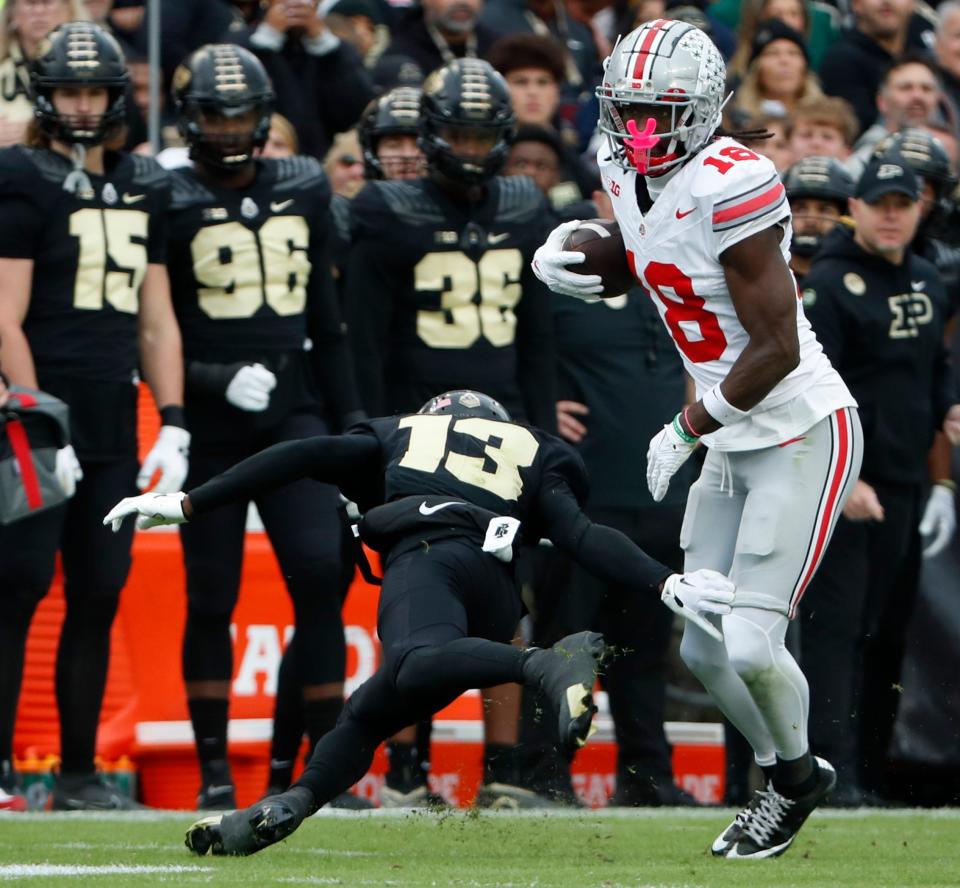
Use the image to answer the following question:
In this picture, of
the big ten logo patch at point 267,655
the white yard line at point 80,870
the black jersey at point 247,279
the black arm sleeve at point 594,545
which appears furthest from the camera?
the big ten logo patch at point 267,655

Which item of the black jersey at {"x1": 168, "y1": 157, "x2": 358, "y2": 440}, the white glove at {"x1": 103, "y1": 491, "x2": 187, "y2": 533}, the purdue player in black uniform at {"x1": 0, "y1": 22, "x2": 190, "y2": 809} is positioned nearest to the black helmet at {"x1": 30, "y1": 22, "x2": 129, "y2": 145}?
the purdue player in black uniform at {"x1": 0, "y1": 22, "x2": 190, "y2": 809}

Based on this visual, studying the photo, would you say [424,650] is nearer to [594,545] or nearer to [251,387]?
[594,545]

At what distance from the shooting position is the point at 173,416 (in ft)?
23.0

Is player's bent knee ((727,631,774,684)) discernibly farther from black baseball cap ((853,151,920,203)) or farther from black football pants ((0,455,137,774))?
black baseball cap ((853,151,920,203))

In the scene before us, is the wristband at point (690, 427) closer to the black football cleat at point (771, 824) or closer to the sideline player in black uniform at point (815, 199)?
the black football cleat at point (771, 824)

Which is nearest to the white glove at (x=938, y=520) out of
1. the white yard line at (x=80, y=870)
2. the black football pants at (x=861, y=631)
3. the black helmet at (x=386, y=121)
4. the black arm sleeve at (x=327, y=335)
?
the black football pants at (x=861, y=631)

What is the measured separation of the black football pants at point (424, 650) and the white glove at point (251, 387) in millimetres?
1611

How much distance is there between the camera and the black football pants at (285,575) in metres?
6.97

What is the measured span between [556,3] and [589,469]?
3.68m

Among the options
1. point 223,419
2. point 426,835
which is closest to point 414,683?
point 426,835

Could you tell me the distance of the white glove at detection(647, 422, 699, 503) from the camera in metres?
5.44

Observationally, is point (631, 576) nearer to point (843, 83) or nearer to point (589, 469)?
point (589, 469)

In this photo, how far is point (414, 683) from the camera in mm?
5184

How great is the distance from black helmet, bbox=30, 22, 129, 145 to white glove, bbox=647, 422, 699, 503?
95.6 inches
